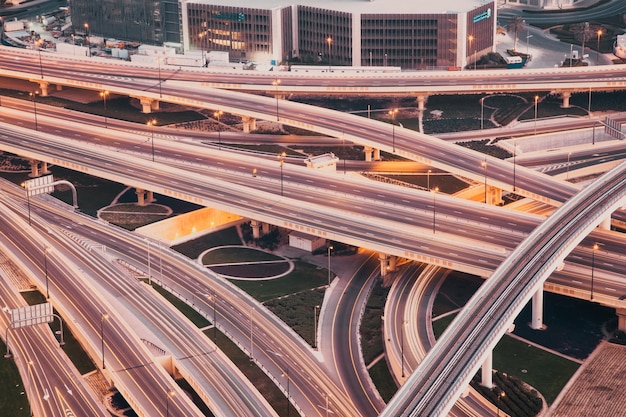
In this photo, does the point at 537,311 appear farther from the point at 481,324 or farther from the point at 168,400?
the point at 168,400

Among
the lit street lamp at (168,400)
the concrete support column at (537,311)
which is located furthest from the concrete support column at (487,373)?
the lit street lamp at (168,400)

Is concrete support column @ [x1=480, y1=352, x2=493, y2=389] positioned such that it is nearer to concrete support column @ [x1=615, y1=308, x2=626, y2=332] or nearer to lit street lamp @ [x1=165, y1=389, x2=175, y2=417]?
concrete support column @ [x1=615, y1=308, x2=626, y2=332]

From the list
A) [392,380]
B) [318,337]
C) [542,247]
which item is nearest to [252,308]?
[318,337]

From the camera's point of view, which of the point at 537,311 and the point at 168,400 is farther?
the point at 537,311

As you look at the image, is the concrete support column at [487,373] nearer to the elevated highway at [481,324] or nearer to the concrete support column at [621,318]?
the elevated highway at [481,324]

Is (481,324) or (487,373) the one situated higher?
(481,324)

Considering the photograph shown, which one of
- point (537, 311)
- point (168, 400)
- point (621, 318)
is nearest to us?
point (168, 400)

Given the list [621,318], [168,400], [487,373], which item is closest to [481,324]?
[487,373]
